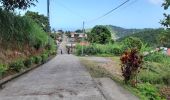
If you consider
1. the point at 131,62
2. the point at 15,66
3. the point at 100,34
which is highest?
the point at 100,34

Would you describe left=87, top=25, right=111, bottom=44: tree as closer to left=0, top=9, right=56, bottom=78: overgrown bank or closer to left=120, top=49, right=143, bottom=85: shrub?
left=0, top=9, right=56, bottom=78: overgrown bank

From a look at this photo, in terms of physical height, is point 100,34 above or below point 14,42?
above

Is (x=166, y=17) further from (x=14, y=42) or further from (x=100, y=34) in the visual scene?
(x=100, y=34)

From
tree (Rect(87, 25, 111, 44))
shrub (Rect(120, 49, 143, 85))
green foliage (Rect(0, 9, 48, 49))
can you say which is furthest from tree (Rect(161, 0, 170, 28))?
tree (Rect(87, 25, 111, 44))

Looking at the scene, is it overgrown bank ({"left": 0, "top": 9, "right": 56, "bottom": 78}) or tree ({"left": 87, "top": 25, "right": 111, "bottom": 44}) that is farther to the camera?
tree ({"left": 87, "top": 25, "right": 111, "bottom": 44})

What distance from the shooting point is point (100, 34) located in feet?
307

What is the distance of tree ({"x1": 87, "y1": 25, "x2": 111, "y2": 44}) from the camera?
93188 millimetres

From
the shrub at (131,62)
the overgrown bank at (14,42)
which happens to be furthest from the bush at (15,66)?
the shrub at (131,62)

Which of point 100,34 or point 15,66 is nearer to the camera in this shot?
point 15,66

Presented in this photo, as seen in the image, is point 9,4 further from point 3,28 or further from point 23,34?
point 23,34

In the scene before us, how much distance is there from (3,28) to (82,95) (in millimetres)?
10971

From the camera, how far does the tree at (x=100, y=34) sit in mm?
Answer: 93188

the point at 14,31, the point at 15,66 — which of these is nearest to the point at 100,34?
the point at 14,31

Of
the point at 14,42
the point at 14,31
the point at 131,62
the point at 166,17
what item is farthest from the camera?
the point at 14,42
